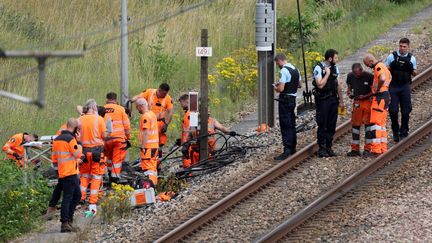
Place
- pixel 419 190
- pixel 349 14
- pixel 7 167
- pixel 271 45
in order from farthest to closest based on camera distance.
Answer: pixel 349 14 < pixel 271 45 < pixel 7 167 < pixel 419 190

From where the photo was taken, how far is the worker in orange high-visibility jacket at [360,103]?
60.1ft

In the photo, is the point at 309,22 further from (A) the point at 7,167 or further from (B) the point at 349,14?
(A) the point at 7,167

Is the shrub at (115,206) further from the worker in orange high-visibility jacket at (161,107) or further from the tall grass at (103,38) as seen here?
the tall grass at (103,38)

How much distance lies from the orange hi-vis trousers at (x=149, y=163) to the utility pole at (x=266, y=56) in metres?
3.90

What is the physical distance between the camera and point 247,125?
931 inches

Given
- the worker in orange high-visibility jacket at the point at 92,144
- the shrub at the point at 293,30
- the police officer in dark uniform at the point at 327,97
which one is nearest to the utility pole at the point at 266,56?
the police officer in dark uniform at the point at 327,97

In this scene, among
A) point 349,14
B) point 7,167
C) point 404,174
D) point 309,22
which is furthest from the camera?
point 349,14

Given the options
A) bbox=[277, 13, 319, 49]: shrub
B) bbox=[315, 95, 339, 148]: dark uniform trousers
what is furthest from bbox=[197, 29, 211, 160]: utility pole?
bbox=[277, 13, 319, 49]: shrub

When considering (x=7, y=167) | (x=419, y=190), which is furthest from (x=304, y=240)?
(x=7, y=167)

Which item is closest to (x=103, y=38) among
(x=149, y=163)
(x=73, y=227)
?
(x=149, y=163)

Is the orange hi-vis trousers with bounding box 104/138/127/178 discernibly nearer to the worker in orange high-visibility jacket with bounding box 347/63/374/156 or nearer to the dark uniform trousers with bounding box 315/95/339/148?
the dark uniform trousers with bounding box 315/95/339/148

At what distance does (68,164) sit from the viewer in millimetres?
16453

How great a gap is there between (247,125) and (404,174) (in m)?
7.43

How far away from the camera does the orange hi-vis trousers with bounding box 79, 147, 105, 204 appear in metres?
17.2
